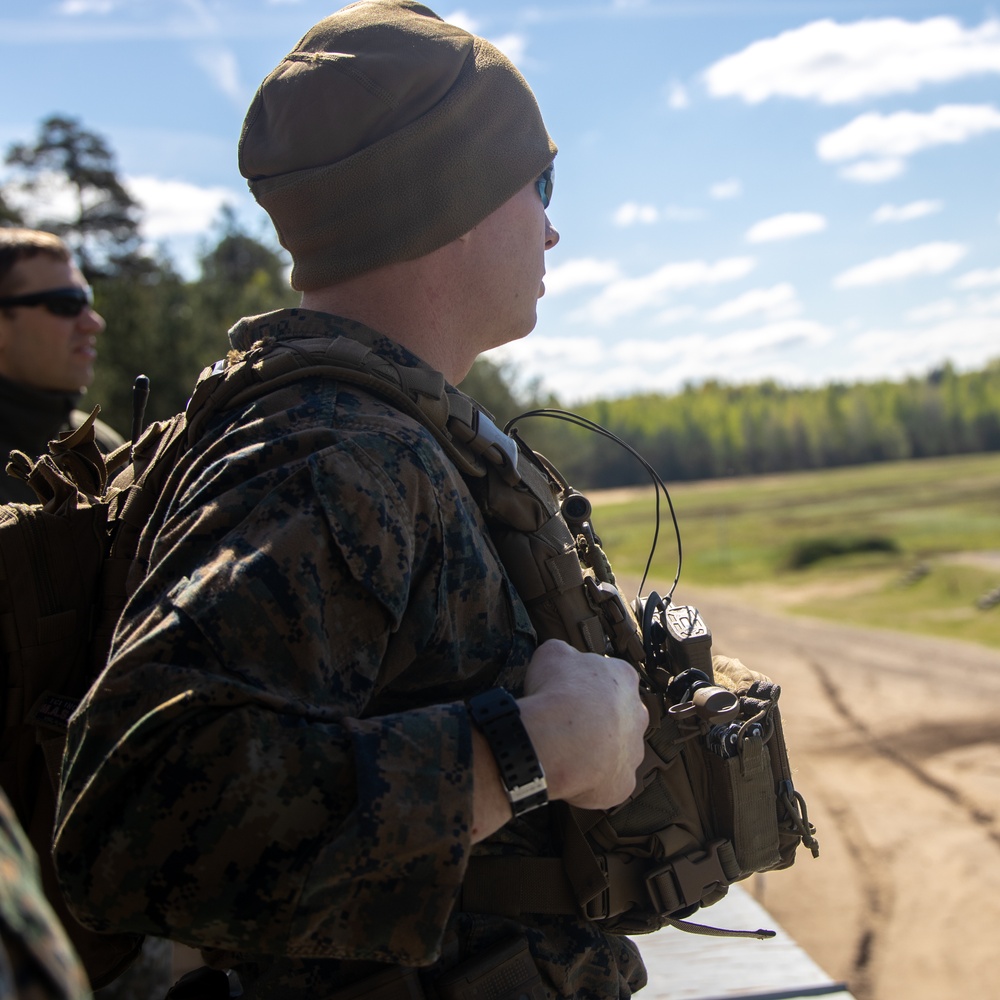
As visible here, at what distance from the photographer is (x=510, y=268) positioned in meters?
2.05

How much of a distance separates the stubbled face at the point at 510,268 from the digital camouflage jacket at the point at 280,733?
0.61 m

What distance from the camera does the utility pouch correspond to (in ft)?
5.31

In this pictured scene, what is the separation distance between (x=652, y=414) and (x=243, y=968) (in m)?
109

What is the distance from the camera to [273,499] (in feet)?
4.58

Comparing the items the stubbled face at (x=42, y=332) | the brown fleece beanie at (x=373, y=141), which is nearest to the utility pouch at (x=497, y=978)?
the brown fleece beanie at (x=373, y=141)

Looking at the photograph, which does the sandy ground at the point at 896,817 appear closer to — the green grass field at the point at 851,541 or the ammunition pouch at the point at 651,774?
the ammunition pouch at the point at 651,774

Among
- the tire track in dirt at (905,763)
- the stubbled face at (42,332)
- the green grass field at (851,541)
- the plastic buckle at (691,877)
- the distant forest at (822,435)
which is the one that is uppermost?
the stubbled face at (42,332)

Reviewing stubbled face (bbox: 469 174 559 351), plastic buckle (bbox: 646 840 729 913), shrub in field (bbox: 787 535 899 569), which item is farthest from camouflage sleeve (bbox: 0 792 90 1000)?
shrub in field (bbox: 787 535 899 569)

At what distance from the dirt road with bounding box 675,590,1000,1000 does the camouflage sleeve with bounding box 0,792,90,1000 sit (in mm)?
8285

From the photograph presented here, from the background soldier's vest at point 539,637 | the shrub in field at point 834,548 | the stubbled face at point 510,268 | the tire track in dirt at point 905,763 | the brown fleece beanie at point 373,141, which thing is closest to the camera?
the background soldier's vest at point 539,637

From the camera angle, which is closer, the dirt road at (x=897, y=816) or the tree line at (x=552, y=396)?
the dirt road at (x=897, y=816)

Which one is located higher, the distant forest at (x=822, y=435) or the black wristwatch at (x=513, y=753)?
the black wristwatch at (x=513, y=753)

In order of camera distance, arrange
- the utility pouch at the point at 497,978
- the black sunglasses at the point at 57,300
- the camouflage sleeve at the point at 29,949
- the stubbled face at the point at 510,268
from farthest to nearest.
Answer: the black sunglasses at the point at 57,300 → the stubbled face at the point at 510,268 → the utility pouch at the point at 497,978 → the camouflage sleeve at the point at 29,949

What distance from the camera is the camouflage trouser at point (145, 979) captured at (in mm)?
4047
